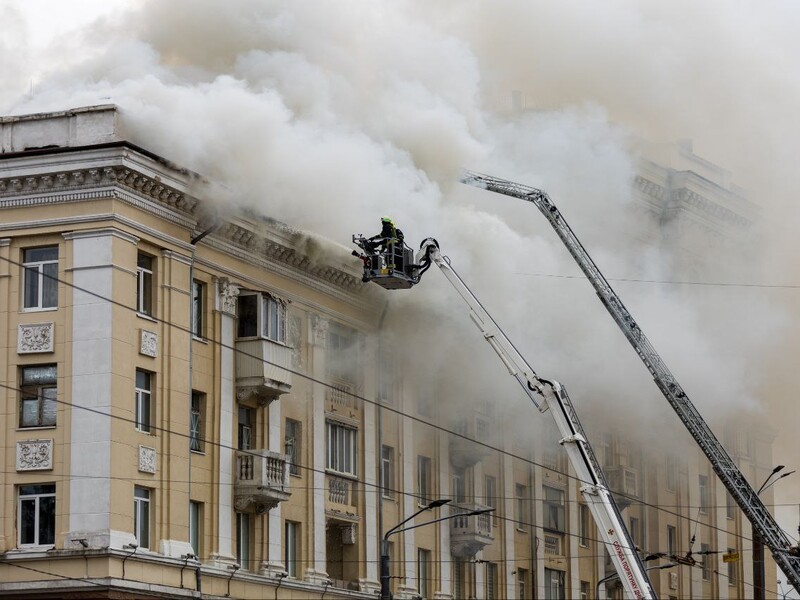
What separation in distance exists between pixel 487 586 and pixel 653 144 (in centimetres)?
1792

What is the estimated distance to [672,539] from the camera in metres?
77.6

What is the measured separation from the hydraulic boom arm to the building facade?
6832 millimetres

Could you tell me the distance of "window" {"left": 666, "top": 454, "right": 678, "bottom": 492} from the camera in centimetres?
7670

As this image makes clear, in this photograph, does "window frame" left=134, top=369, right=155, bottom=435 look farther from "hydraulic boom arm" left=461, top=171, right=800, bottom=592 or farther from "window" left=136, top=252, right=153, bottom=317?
"hydraulic boom arm" left=461, top=171, right=800, bottom=592

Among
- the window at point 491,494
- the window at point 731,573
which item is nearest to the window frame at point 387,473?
the window at point 491,494

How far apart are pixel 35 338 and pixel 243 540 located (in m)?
8.76

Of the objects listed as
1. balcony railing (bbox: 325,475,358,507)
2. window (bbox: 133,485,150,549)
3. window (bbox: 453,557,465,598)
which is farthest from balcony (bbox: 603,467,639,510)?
window (bbox: 133,485,150,549)

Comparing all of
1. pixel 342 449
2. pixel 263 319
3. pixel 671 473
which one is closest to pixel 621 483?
pixel 671 473

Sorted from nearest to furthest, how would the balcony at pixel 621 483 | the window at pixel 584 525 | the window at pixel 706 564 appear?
1. the window at pixel 584 525
2. the balcony at pixel 621 483
3. the window at pixel 706 564

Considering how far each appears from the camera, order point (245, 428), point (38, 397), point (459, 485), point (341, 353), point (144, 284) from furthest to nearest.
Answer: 1. point (459, 485)
2. point (341, 353)
3. point (245, 428)
4. point (144, 284)
5. point (38, 397)

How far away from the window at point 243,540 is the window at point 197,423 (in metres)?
2.60

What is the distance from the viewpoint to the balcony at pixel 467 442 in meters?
63.6

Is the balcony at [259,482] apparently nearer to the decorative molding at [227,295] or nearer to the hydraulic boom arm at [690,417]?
the decorative molding at [227,295]

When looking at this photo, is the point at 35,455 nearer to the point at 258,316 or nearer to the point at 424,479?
the point at 258,316
